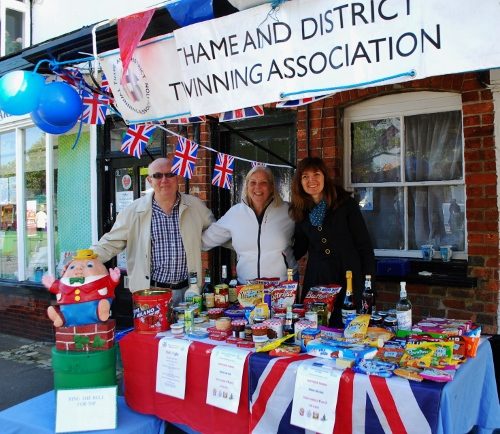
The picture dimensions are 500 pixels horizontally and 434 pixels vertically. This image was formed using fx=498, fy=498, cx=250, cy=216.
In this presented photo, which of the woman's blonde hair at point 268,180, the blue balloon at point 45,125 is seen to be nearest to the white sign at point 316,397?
the woman's blonde hair at point 268,180

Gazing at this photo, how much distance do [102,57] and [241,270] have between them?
1.96 meters

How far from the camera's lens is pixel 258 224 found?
391cm

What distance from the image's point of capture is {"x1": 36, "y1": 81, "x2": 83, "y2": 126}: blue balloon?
3.57 meters

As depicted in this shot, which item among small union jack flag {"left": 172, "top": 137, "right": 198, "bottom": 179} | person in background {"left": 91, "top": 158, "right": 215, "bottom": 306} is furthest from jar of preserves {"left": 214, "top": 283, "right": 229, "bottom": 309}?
small union jack flag {"left": 172, "top": 137, "right": 198, "bottom": 179}

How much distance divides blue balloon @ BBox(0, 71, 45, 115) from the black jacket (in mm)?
2184

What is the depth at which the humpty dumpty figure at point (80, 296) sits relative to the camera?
3117mm

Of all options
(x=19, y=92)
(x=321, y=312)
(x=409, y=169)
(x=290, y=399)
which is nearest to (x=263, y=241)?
(x=321, y=312)

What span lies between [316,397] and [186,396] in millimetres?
878

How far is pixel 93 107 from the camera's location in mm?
4156

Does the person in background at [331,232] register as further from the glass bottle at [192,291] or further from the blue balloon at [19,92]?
the blue balloon at [19,92]

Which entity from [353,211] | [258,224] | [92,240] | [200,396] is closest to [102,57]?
[258,224]

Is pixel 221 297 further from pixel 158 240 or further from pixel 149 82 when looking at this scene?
pixel 149 82

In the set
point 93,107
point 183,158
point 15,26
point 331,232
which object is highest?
point 15,26

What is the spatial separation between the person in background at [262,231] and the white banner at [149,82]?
0.84m
